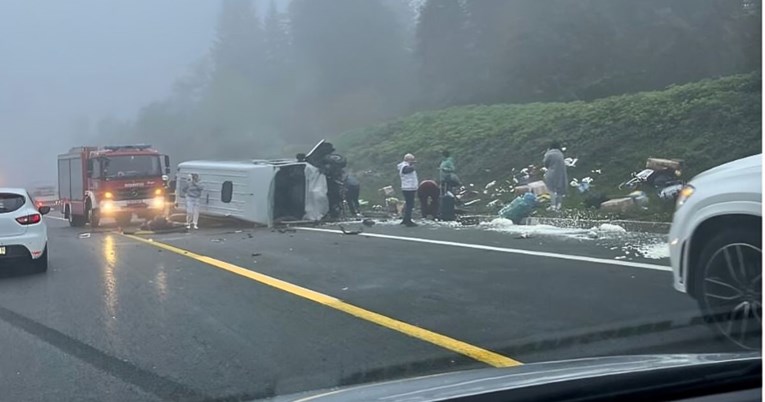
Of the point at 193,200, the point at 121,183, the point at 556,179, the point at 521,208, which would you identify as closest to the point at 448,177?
the point at 521,208

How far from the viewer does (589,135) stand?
2334 cm

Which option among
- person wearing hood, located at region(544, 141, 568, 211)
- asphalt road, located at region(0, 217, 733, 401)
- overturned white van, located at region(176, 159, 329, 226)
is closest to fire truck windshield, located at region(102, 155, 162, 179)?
overturned white van, located at region(176, 159, 329, 226)

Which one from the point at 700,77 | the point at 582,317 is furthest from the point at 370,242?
the point at 700,77

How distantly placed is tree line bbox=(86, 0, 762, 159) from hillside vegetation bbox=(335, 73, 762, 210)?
9.66ft

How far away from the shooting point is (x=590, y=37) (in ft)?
113

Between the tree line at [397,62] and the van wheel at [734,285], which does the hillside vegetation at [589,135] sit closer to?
the tree line at [397,62]

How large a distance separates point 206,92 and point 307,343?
39124 mm

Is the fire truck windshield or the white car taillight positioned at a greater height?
the fire truck windshield

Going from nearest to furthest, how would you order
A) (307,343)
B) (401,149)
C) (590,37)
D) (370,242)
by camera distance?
(307,343)
(370,242)
(401,149)
(590,37)

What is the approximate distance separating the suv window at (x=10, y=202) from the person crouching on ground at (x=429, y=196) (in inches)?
393

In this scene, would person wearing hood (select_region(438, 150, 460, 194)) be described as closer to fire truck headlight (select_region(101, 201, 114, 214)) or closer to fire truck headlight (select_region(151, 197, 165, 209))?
fire truck headlight (select_region(151, 197, 165, 209))

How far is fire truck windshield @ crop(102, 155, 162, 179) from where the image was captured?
2508 centimetres

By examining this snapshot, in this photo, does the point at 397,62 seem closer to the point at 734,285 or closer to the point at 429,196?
the point at 429,196

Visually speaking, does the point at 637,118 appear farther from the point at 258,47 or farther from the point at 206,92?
the point at 206,92
